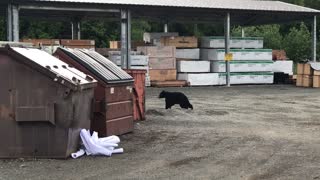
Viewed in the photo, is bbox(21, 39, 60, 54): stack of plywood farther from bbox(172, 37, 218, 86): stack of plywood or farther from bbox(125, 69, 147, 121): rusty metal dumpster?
bbox(172, 37, 218, 86): stack of plywood

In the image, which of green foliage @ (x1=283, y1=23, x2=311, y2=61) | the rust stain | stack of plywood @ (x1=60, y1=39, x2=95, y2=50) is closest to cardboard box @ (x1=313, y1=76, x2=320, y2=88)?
stack of plywood @ (x1=60, y1=39, x2=95, y2=50)

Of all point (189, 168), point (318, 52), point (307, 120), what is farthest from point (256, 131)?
point (318, 52)

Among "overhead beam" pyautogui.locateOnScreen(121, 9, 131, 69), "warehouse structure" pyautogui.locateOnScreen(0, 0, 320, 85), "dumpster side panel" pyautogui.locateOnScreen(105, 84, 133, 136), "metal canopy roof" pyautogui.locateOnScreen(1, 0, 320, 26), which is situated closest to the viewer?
"dumpster side panel" pyautogui.locateOnScreen(105, 84, 133, 136)

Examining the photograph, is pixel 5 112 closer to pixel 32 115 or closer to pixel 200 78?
pixel 32 115

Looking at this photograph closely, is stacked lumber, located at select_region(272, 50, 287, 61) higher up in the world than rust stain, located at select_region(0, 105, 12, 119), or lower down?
higher up

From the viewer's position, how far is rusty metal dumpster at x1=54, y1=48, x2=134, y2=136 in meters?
9.49

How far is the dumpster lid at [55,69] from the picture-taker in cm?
788

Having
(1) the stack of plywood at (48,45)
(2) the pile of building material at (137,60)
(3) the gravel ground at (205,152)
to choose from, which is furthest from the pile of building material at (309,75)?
(3) the gravel ground at (205,152)

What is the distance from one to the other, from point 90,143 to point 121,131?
1801mm

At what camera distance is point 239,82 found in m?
28.7

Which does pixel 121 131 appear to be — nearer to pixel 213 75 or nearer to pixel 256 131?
pixel 256 131

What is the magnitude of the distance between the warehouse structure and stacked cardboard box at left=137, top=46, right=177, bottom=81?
152cm

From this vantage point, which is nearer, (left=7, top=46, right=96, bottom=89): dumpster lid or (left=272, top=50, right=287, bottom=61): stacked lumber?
(left=7, top=46, right=96, bottom=89): dumpster lid

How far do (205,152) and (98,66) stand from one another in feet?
8.93
